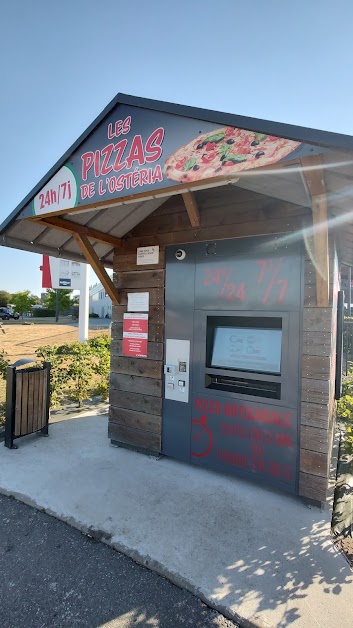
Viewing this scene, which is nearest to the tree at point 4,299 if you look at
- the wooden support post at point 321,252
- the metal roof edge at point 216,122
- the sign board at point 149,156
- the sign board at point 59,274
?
the sign board at point 59,274

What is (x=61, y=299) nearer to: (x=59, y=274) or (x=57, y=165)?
(x=59, y=274)

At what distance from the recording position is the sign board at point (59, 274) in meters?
9.41

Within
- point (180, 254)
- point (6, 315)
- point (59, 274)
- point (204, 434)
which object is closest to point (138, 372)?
point (204, 434)

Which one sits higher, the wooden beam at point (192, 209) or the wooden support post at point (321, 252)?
the wooden beam at point (192, 209)

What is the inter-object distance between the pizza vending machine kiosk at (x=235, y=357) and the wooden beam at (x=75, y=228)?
0.79 meters

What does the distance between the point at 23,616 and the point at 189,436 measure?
2017 mm

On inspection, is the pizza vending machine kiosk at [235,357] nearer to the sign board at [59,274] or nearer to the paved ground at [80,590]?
the paved ground at [80,590]

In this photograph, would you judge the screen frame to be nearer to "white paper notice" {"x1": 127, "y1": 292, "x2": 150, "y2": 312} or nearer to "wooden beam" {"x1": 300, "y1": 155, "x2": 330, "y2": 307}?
"wooden beam" {"x1": 300, "y1": 155, "x2": 330, "y2": 307}

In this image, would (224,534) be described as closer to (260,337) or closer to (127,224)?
(260,337)

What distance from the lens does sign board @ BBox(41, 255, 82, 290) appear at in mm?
9414

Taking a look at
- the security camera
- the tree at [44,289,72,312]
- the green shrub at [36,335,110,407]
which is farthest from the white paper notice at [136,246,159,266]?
the tree at [44,289,72,312]

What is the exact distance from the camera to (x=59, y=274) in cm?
988

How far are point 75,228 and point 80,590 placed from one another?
3.08 metres

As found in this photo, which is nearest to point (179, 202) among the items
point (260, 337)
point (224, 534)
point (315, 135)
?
point (260, 337)
